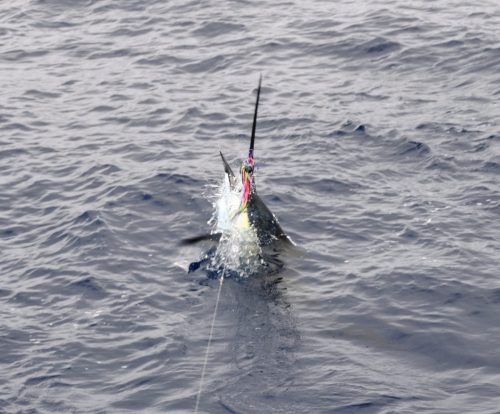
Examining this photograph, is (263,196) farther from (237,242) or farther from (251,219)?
(251,219)

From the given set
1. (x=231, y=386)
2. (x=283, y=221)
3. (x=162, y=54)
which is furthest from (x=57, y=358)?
(x=162, y=54)

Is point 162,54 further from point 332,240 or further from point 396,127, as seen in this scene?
point 332,240

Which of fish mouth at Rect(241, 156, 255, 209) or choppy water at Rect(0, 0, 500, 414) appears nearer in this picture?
choppy water at Rect(0, 0, 500, 414)

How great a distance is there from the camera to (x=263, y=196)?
2681 centimetres

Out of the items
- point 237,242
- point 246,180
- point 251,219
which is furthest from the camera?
point 237,242

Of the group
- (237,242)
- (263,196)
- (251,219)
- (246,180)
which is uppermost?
(246,180)

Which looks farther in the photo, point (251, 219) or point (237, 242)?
point (237, 242)

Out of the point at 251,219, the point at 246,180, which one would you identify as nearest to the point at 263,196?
the point at 251,219

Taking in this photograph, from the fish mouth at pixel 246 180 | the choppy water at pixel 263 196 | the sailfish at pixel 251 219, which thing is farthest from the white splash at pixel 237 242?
the choppy water at pixel 263 196

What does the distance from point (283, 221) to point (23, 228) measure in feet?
22.1

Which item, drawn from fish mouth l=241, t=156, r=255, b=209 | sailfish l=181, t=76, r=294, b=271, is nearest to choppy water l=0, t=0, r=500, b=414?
sailfish l=181, t=76, r=294, b=271

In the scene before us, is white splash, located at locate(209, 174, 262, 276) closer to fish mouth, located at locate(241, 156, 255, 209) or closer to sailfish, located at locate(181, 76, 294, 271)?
sailfish, located at locate(181, 76, 294, 271)

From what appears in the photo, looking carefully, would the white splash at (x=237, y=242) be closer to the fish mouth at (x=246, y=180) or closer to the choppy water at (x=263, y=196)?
the fish mouth at (x=246, y=180)

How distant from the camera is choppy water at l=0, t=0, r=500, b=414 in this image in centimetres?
1944
